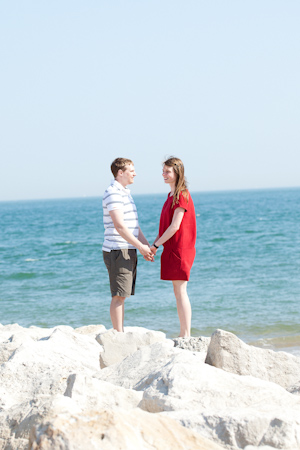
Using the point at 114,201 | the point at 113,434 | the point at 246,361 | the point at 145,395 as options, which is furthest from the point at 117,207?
the point at 113,434

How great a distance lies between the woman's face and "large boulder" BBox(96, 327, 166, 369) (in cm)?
136

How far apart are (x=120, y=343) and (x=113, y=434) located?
80.1 inches

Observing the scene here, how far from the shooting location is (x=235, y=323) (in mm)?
8172

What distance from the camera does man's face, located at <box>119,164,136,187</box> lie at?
485 cm

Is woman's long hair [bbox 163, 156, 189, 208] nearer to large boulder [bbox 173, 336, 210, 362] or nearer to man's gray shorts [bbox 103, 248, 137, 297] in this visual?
man's gray shorts [bbox 103, 248, 137, 297]

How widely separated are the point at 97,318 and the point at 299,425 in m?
6.76

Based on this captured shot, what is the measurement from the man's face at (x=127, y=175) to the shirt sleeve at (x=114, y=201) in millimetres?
135

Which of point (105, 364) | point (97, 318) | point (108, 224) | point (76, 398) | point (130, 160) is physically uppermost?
point (130, 160)

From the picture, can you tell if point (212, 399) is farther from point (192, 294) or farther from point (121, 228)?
point (192, 294)

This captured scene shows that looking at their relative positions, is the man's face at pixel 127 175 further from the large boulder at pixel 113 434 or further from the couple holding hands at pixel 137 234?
the large boulder at pixel 113 434

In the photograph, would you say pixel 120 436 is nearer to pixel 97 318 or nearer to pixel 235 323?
pixel 235 323

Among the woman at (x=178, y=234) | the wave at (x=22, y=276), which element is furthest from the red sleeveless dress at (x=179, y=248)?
the wave at (x=22, y=276)

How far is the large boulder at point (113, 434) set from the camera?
2.10 m

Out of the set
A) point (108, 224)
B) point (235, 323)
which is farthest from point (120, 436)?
point (235, 323)
